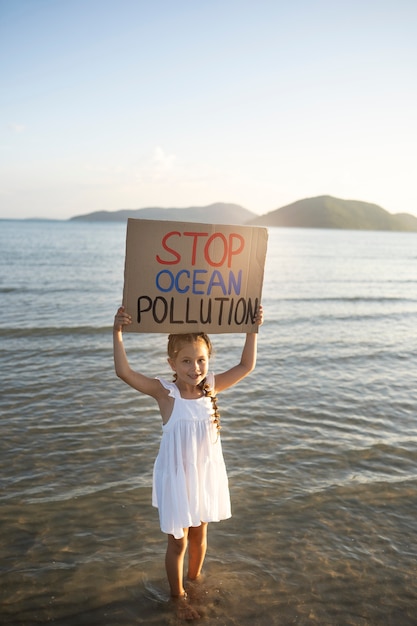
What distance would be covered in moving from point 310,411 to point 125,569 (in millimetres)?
4829

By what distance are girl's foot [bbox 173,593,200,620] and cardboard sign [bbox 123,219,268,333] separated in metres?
2.31

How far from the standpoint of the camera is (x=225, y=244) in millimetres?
3912

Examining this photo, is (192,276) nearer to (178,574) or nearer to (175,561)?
(175,561)

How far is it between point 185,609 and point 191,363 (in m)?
2.10

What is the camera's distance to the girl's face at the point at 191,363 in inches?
149

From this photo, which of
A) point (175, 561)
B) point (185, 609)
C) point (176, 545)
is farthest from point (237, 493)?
point (176, 545)

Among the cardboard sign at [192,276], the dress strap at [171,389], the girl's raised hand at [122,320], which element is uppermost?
the cardboard sign at [192,276]

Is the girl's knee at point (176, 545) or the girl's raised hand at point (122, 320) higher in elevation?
the girl's raised hand at point (122, 320)

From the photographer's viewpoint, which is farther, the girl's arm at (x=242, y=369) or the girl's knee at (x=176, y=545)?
the girl's arm at (x=242, y=369)

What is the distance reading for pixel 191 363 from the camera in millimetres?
3797

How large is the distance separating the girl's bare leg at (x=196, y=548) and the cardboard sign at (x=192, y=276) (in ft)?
5.32

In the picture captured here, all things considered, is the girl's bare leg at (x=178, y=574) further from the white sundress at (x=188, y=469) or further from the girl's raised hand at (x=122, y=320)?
the girl's raised hand at (x=122, y=320)

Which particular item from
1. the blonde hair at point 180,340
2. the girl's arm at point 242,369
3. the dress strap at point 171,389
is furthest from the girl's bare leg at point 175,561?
the blonde hair at point 180,340

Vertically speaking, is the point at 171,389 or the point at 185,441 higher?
the point at 171,389
